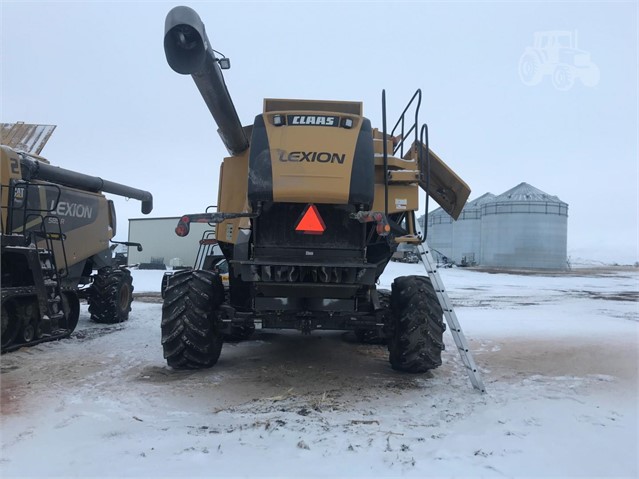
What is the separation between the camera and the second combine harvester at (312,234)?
521 centimetres

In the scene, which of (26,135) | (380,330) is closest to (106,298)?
(26,135)

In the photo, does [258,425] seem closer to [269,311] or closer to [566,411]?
[269,311]

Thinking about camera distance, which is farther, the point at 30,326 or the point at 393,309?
the point at 30,326

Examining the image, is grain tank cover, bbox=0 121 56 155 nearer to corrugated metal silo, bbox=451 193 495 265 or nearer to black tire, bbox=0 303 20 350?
black tire, bbox=0 303 20 350

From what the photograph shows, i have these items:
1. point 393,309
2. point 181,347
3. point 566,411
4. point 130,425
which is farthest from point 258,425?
point 566,411

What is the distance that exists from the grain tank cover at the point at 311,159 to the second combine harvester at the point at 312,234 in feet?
0.03

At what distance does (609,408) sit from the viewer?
4.79 meters

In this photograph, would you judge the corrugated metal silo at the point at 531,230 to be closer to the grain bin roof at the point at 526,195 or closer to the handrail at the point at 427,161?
the grain bin roof at the point at 526,195

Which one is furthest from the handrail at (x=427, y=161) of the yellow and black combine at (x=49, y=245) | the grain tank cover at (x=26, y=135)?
the grain tank cover at (x=26, y=135)

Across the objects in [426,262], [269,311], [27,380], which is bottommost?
[27,380]

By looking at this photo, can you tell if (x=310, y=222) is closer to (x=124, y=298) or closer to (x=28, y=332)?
(x=28, y=332)

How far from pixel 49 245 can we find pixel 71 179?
5.03 ft

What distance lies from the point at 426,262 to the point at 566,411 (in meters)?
1.98

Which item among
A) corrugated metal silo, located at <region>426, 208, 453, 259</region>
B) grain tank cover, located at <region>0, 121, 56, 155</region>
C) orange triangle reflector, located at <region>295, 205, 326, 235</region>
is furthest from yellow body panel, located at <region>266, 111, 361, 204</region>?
corrugated metal silo, located at <region>426, 208, 453, 259</region>
